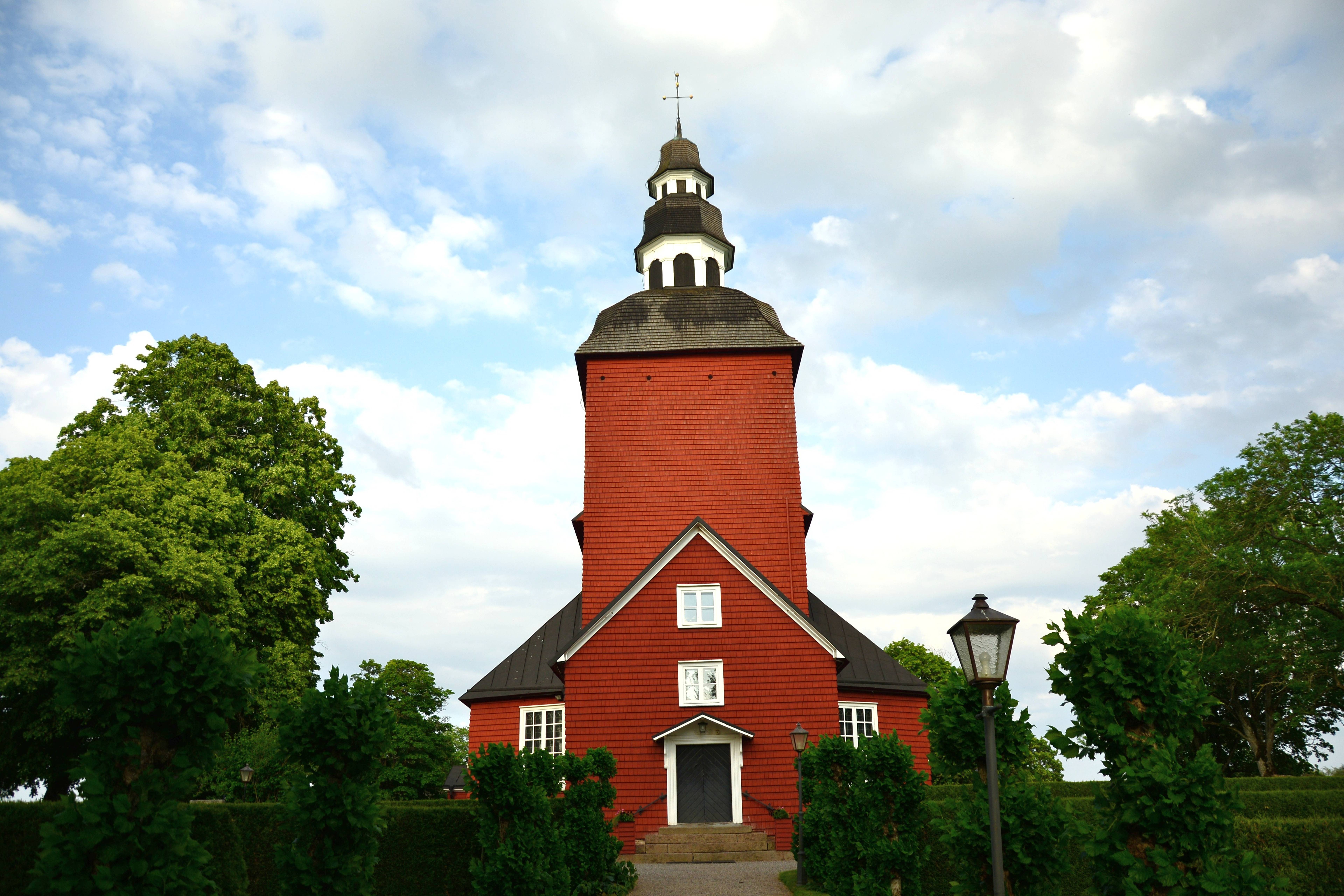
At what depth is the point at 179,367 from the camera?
90.1 feet

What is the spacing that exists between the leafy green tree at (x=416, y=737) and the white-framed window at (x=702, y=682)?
15.7m

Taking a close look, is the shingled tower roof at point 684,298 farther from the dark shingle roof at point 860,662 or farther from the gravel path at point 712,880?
the gravel path at point 712,880

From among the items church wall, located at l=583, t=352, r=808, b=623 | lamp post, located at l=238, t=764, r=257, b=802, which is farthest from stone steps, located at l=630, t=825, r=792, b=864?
lamp post, located at l=238, t=764, r=257, b=802

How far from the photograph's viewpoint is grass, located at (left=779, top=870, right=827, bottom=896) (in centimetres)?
1518

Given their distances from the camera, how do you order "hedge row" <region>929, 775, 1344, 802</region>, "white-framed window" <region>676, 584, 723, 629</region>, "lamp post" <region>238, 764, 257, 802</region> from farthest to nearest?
"white-framed window" <region>676, 584, 723, 629</region> < "lamp post" <region>238, 764, 257, 802</region> < "hedge row" <region>929, 775, 1344, 802</region>

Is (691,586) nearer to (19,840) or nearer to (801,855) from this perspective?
(801,855)

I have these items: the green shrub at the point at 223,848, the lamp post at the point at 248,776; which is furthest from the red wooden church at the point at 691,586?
the green shrub at the point at 223,848

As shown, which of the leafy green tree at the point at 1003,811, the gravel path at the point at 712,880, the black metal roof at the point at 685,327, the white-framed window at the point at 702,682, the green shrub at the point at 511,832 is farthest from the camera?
the black metal roof at the point at 685,327

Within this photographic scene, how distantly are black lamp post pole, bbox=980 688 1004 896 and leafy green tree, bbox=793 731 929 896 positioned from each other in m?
6.31

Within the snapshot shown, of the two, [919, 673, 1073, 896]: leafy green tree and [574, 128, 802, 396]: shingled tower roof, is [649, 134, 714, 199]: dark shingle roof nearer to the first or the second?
[574, 128, 802, 396]: shingled tower roof

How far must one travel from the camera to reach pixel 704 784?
22609 mm

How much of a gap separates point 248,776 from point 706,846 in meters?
10.7

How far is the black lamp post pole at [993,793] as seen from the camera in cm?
705

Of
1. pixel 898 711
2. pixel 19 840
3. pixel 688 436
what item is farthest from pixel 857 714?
pixel 19 840
